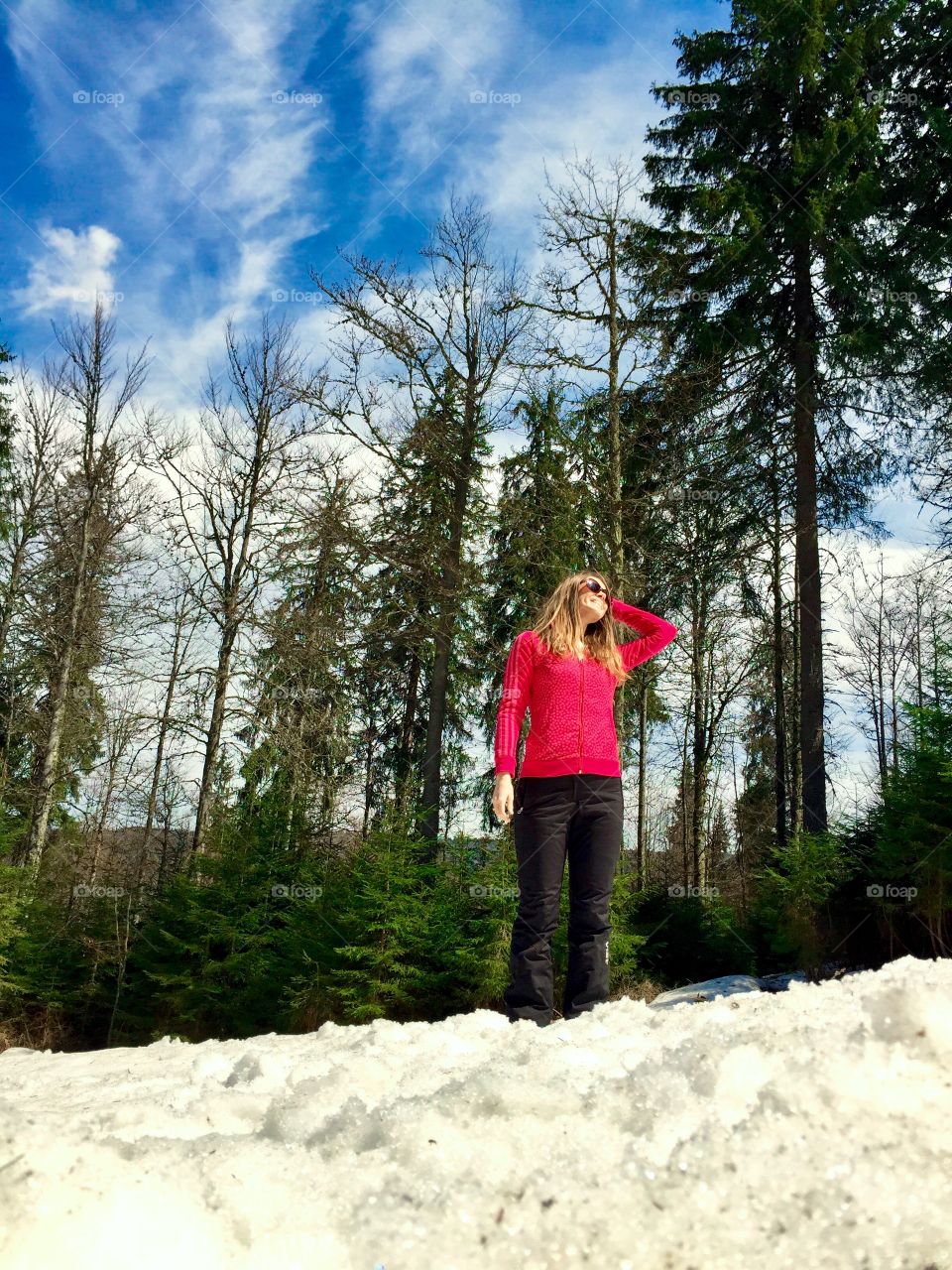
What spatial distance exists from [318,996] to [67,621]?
10.3 meters

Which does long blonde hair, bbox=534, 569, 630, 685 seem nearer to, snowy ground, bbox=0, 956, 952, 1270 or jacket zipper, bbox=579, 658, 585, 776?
jacket zipper, bbox=579, 658, 585, 776

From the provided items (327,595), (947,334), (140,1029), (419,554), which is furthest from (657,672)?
(140,1029)

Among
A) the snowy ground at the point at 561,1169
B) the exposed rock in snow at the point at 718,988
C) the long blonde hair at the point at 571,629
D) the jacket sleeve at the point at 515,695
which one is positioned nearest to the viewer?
the snowy ground at the point at 561,1169

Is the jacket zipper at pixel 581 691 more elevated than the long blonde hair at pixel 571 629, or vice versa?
the long blonde hair at pixel 571 629

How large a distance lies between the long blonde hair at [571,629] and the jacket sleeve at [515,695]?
122mm

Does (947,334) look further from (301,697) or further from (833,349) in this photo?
(301,697)

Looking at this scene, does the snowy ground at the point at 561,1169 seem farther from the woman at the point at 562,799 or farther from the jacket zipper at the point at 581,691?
the jacket zipper at the point at 581,691

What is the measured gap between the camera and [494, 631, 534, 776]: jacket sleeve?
4.39 m

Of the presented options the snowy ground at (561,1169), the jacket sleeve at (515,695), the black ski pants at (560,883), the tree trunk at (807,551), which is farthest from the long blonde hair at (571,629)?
the tree trunk at (807,551)

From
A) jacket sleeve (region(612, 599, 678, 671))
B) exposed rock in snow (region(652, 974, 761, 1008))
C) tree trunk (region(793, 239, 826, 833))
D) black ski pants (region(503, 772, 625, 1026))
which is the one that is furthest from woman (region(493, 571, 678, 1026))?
tree trunk (region(793, 239, 826, 833))

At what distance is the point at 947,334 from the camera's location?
40.2 feet

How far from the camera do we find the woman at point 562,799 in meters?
4.05

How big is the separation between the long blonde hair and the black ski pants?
71 cm

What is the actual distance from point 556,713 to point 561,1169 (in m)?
2.92
